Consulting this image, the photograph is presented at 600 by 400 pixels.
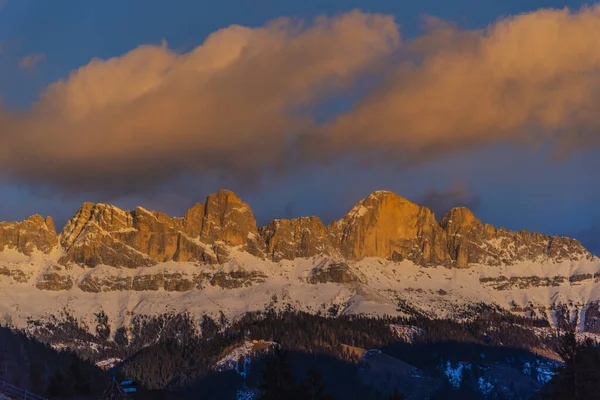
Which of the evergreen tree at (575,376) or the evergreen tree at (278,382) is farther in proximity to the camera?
the evergreen tree at (278,382)

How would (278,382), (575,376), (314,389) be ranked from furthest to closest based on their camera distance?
1. (314,389)
2. (278,382)
3. (575,376)

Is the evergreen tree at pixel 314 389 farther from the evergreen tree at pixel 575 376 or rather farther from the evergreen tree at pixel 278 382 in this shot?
the evergreen tree at pixel 575 376

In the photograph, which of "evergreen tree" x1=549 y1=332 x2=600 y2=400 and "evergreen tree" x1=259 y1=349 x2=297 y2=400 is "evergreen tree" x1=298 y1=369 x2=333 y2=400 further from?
"evergreen tree" x1=549 y1=332 x2=600 y2=400

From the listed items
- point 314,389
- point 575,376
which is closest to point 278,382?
point 314,389

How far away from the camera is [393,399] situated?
509 ft

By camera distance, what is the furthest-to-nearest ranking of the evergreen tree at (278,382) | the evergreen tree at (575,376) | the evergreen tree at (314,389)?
the evergreen tree at (314,389) → the evergreen tree at (278,382) → the evergreen tree at (575,376)

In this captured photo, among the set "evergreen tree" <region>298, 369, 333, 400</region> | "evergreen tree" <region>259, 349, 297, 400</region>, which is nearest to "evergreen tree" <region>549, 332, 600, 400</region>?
"evergreen tree" <region>298, 369, 333, 400</region>

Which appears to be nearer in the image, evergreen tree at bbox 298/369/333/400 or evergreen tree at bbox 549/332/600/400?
evergreen tree at bbox 549/332/600/400

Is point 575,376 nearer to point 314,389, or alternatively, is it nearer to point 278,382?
point 314,389

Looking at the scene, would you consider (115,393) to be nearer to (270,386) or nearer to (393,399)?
(270,386)

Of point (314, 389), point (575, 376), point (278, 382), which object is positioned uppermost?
point (575, 376)

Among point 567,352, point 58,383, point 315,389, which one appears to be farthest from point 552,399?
point 58,383

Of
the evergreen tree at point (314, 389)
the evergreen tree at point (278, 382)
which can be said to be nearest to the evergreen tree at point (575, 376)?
the evergreen tree at point (314, 389)

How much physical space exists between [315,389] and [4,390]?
38.8 metres
